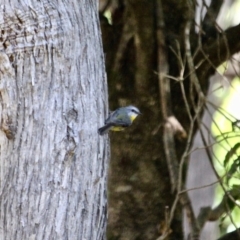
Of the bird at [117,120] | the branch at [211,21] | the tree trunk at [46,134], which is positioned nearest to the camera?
the tree trunk at [46,134]

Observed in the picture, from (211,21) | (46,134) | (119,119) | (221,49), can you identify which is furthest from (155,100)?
(46,134)

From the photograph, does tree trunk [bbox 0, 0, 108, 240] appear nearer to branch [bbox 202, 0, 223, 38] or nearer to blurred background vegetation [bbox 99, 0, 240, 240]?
blurred background vegetation [bbox 99, 0, 240, 240]

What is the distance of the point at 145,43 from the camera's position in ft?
9.68

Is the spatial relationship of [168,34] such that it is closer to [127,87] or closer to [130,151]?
[127,87]

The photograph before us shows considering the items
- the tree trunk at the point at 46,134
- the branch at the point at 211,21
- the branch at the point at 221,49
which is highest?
the branch at the point at 211,21

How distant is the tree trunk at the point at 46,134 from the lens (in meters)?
1.76

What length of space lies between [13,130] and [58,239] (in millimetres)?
328

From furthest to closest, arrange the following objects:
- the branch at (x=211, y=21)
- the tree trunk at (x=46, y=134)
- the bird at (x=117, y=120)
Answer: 1. the branch at (x=211, y=21)
2. the bird at (x=117, y=120)
3. the tree trunk at (x=46, y=134)

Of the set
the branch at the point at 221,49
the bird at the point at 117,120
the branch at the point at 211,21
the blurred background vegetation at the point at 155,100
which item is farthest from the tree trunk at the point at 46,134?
the branch at the point at 211,21

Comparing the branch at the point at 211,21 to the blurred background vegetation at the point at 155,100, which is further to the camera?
the branch at the point at 211,21

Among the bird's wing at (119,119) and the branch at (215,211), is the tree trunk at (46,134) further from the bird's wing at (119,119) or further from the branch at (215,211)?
the branch at (215,211)

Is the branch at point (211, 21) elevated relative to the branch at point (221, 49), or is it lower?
elevated

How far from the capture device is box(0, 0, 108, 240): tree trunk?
1765mm

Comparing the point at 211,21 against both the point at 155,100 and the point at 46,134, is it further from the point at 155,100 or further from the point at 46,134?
the point at 46,134
